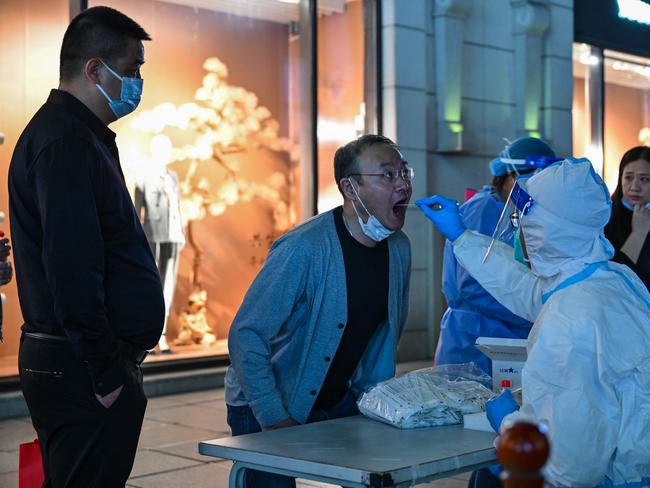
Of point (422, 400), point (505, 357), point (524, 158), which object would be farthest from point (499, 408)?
point (524, 158)

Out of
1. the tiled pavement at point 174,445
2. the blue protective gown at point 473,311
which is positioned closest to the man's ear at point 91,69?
the blue protective gown at point 473,311

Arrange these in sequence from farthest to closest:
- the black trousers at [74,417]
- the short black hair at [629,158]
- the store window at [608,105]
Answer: the store window at [608,105] < the short black hair at [629,158] < the black trousers at [74,417]

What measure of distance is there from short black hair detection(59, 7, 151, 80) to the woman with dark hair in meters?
3.37

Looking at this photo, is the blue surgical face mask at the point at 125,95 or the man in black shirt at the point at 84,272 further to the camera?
the blue surgical face mask at the point at 125,95

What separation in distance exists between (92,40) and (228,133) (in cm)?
692

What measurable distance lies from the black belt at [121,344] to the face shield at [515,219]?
4.12 feet

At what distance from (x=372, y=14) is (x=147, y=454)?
5909mm

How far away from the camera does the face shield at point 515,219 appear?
10.0 ft

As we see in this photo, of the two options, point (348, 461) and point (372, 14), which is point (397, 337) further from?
point (372, 14)

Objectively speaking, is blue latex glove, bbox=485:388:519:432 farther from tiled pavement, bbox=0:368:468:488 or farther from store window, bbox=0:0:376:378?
store window, bbox=0:0:376:378

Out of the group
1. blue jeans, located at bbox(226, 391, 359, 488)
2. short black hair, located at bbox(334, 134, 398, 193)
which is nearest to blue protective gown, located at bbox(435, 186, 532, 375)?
short black hair, located at bbox(334, 134, 398, 193)

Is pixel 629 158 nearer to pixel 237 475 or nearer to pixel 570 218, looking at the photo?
pixel 570 218

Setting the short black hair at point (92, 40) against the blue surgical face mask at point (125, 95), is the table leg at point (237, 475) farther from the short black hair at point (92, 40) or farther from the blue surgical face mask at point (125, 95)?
the short black hair at point (92, 40)

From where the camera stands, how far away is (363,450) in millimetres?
2908
